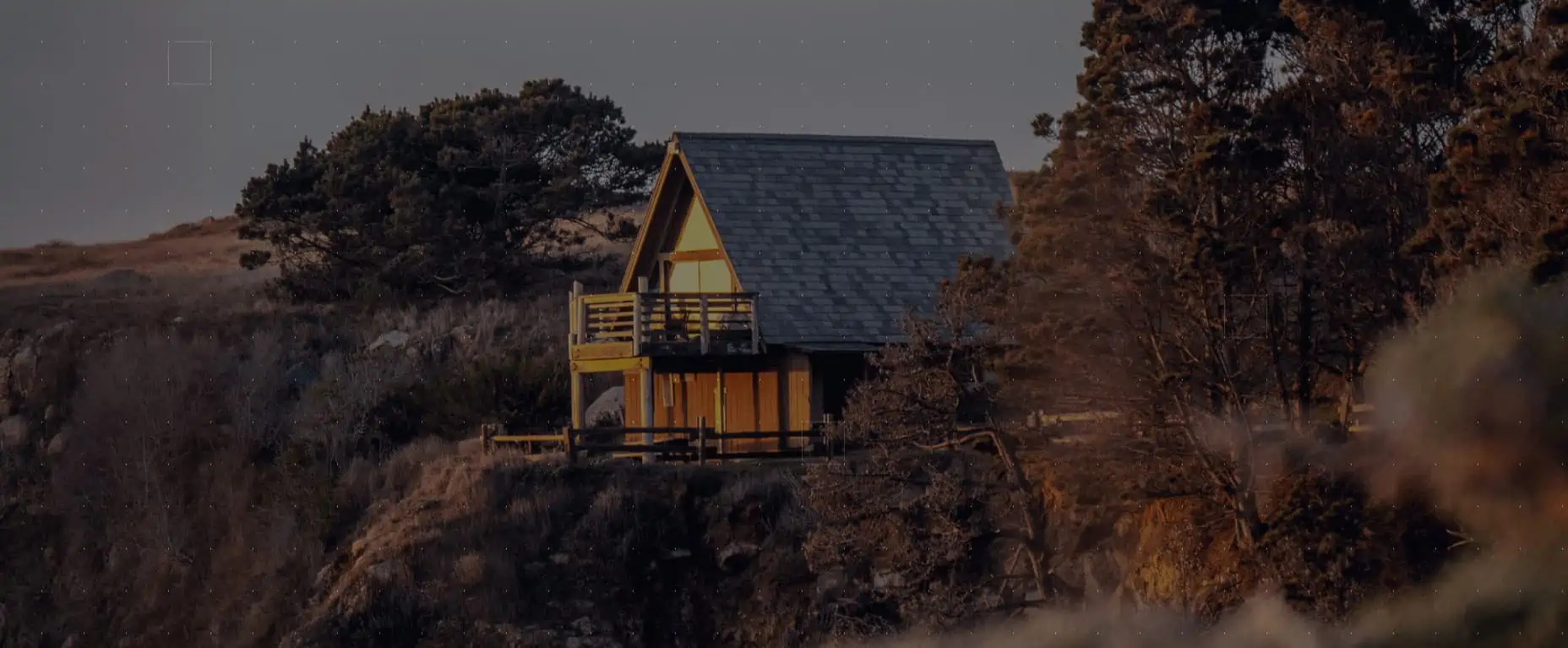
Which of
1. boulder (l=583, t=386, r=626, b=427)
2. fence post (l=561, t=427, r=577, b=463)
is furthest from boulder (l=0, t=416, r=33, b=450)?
fence post (l=561, t=427, r=577, b=463)

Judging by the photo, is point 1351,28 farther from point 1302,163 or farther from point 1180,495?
point 1180,495

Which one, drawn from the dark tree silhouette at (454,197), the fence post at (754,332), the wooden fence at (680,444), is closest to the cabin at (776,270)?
the fence post at (754,332)

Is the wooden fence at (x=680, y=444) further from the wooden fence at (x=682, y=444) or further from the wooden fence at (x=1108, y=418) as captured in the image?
the wooden fence at (x=1108, y=418)

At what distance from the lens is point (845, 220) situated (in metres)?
39.2

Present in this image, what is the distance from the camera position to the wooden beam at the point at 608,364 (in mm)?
36906

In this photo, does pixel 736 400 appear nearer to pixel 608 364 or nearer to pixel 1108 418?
pixel 608 364

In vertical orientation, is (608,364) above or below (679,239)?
below

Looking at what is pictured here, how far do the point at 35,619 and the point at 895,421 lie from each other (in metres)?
22.9

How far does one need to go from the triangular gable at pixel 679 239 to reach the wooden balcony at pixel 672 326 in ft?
3.81

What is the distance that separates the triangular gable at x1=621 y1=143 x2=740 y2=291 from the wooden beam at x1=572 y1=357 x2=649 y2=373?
7.70 feet

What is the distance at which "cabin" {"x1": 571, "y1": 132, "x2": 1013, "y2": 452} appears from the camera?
3669 cm

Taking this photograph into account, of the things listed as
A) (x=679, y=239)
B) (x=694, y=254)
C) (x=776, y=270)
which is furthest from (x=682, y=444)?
(x=679, y=239)

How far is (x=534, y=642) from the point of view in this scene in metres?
31.9

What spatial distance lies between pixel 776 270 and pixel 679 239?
12.0 feet
